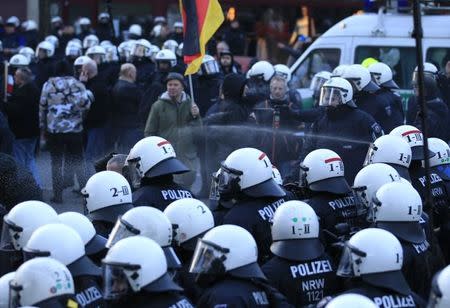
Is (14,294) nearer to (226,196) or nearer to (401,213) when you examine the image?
(401,213)

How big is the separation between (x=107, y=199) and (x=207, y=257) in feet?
6.35

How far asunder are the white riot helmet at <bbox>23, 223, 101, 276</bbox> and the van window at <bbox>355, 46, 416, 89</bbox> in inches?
372

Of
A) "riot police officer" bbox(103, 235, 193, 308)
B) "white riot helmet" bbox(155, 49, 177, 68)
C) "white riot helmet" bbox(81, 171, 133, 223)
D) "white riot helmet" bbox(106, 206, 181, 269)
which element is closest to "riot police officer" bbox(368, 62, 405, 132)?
"white riot helmet" bbox(155, 49, 177, 68)

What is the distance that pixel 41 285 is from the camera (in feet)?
19.5

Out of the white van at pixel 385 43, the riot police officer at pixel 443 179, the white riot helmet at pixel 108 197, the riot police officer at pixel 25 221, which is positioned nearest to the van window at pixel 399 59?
the white van at pixel 385 43

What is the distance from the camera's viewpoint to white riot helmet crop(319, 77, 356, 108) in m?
12.0

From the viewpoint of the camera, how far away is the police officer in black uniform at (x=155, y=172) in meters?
9.12

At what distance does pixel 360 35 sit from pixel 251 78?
1.65 metres

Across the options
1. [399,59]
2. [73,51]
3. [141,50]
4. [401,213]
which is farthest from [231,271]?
[73,51]

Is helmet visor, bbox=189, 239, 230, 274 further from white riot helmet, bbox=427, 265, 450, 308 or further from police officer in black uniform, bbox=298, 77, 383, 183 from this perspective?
police officer in black uniform, bbox=298, 77, 383, 183

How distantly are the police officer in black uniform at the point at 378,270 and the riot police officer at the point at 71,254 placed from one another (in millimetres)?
1363

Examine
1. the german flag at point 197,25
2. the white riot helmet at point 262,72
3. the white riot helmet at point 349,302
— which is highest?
the german flag at point 197,25

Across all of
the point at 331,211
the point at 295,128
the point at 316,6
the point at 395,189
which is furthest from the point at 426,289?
the point at 316,6

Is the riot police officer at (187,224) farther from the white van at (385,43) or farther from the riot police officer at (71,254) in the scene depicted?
the white van at (385,43)
